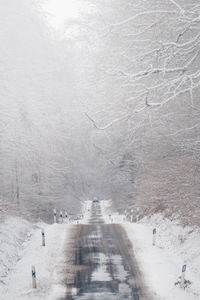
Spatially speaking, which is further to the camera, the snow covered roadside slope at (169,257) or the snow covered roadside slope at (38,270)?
the snow covered roadside slope at (169,257)

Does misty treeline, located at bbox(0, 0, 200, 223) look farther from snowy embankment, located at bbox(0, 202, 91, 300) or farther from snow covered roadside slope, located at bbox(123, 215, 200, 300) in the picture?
snowy embankment, located at bbox(0, 202, 91, 300)

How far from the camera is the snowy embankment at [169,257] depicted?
293 inches

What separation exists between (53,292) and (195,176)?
7.92 m

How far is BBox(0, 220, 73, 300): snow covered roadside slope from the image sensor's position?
23.9 feet

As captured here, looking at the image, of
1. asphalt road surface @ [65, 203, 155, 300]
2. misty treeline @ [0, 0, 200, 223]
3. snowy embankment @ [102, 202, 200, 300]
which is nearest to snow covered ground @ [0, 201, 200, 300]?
snowy embankment @ [102, 202, 200, 300]

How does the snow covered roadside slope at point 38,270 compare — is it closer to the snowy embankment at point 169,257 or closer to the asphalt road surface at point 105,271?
the asphalt road surface at point 105,271

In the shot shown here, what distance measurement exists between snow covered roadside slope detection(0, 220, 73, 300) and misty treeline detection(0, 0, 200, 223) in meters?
5.18

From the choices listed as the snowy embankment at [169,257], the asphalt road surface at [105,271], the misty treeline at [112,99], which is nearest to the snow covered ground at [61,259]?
the snowy embankment at [169,257]

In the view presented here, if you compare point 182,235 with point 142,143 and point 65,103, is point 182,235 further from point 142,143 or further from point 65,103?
point 65,103

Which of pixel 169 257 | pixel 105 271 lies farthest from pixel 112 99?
pixel 105 271

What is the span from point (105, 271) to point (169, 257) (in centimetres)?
289

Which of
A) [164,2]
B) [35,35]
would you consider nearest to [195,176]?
[164,2]

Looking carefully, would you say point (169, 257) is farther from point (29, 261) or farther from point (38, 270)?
point (29, 261)

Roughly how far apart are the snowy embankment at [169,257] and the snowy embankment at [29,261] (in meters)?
2.97
